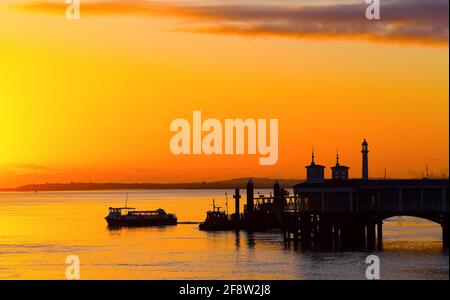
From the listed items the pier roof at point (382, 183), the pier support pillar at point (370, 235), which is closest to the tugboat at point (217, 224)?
the pier roof at point (382, 183)

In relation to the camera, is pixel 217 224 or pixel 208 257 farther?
pixel 217 224

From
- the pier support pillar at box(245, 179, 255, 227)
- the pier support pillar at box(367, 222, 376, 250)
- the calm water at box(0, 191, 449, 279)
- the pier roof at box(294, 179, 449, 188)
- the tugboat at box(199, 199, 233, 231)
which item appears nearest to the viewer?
the calm water at box(0, 191, 449, 279)

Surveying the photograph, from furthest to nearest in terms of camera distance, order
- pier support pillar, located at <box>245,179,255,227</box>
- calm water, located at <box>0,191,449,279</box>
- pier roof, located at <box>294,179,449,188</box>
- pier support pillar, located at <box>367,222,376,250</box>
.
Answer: pier support pillar, located at <box>245,179,255,227</box> < pier support pillar, located at <box>367,222,376,250</box> < pier roof, located at <box>294,179,449,188</box> < calm water, located at <box>0,191,449,279</box>

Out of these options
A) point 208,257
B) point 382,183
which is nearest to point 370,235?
point 382,183

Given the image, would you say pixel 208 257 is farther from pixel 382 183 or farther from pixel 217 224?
pixel 217 224

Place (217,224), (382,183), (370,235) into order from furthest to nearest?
(217,224), (370,235), (382,183)

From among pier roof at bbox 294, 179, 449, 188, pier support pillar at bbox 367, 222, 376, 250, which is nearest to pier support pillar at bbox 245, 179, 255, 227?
pier roof at bbox 294, 179, 449, 188

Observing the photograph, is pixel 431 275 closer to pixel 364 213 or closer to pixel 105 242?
pixel 364 213

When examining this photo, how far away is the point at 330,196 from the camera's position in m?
117

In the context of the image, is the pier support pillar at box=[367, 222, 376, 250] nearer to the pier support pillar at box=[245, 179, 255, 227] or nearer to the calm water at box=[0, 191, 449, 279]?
the calm water at box=[0, 191, 449, 279]

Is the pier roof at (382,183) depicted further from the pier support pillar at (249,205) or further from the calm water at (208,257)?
the pier support pillar at (249,205)

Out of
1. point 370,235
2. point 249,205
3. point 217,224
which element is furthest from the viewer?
point 217,224
